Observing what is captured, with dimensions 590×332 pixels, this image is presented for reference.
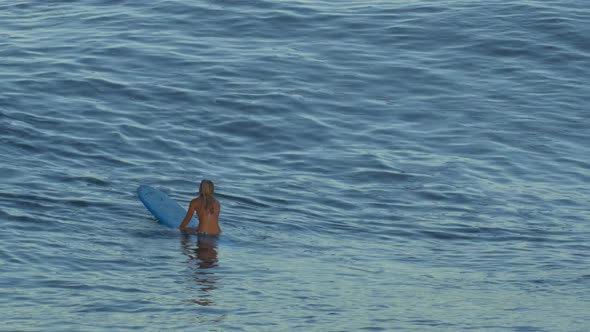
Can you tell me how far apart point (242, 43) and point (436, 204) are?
43.7ft

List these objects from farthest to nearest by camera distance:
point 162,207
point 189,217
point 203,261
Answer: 1. point 162,207
2. point 189,217
3. point 203,261

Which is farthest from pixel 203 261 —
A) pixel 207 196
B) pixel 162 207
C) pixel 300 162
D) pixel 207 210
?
pixel 300 162

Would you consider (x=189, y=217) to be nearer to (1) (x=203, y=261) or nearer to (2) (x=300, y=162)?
(1) (x=203, y=261)

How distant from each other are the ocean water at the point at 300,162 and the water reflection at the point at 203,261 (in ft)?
0.20

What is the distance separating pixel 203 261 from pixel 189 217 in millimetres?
1635

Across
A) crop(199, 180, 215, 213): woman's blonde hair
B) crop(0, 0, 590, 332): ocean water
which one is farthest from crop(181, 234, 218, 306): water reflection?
crop(199, 180, 215, 213): woman's blonde hair

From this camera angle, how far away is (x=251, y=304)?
1521cm

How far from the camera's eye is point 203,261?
57.2 ft

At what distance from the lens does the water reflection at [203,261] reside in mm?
15602

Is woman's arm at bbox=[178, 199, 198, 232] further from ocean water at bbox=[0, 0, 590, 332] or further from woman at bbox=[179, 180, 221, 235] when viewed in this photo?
ocean water at bbox=[0, 0, 590, 332]

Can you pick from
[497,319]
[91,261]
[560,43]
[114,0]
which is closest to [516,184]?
[497,319]

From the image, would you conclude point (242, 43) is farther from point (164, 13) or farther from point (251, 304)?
point (251, 304)

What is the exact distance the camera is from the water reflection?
51.2 ft

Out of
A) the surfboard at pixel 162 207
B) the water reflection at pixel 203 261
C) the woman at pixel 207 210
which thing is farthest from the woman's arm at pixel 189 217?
the surfboard at pixel 162 207
